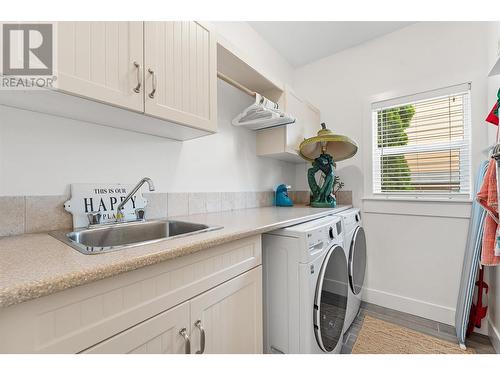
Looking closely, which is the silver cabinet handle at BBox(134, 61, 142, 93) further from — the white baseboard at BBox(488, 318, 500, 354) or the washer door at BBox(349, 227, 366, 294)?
the white baseboard at BBox(488, 318, 500, 354)

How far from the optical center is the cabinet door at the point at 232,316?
2.74 ft

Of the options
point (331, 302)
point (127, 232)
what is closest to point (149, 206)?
point (127, 232)

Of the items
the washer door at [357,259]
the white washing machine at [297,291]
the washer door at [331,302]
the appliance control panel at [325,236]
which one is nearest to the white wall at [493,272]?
the washer door at [357,259]

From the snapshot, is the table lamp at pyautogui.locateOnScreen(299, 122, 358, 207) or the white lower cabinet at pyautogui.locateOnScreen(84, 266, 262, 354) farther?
the table lamp at pyautogui.locateOnScreen(299, 122, 358, 207)

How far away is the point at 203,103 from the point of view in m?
1.26

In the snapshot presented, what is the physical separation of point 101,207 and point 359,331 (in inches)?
82.8

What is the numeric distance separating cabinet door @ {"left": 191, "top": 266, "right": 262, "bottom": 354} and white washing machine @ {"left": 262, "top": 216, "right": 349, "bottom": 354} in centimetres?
12

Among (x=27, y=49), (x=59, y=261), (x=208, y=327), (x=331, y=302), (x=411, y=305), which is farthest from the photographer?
(x=411, y=305)

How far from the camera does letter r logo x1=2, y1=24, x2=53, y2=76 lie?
698 mm

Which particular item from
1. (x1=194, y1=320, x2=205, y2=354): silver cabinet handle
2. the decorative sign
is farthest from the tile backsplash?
(x1=194, y1=320, x2=205, y2=354): silver cabinet handle

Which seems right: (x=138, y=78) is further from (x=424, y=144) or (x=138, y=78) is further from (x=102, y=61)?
(x=424, y=144)

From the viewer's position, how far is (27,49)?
0.72 meters

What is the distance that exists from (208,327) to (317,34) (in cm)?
270

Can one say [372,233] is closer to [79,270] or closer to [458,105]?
[458,105]
